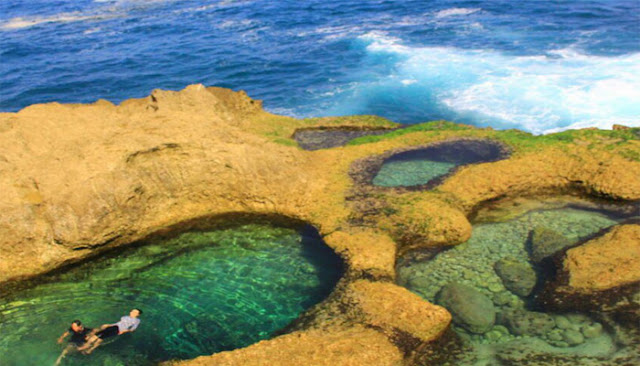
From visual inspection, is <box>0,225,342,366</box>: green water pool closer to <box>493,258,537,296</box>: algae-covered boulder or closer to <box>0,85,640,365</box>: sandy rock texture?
<box>0,85,640,365</box>: sandy rock texture

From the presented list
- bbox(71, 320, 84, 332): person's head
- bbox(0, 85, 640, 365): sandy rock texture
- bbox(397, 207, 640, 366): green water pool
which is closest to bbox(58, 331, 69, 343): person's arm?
bbox(71, 320, 84, 332): person's head

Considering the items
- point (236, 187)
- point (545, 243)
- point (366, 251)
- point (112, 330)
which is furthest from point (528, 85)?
point (112, 330)

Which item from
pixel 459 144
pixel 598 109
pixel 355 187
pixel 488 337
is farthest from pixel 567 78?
pixel 488 337

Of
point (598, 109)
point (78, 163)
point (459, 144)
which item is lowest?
point (598, 109)

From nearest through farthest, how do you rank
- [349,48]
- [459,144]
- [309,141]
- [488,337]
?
[488,337]
[459,144]
[309,141]
[349,48]

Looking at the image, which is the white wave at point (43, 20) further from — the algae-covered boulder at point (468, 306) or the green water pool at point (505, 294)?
the algae-covered boulder at point (468, 306)

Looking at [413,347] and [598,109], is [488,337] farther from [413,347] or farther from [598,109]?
[598,109]

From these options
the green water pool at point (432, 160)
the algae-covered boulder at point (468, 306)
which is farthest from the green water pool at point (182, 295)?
the green water pool at point (432, 160)

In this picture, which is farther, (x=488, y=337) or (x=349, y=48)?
(x=349, y=48)

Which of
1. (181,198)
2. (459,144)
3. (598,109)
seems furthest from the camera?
(598,109)
